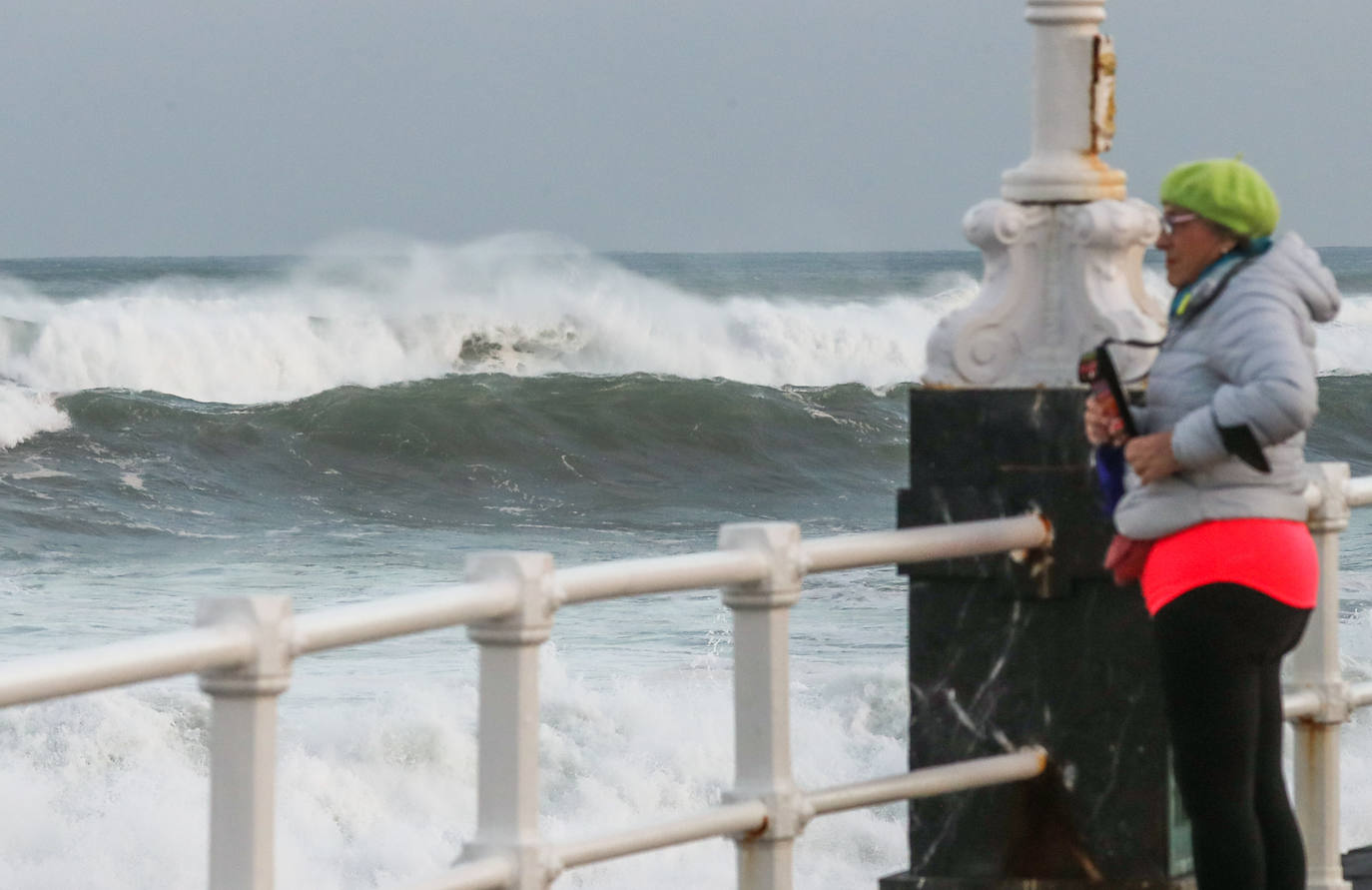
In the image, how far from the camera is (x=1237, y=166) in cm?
353

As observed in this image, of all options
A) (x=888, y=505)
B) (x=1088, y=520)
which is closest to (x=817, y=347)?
(x=888, y=505)

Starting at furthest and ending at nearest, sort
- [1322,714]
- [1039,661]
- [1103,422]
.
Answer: [1322,714] → [1039,661] → [1103,422]

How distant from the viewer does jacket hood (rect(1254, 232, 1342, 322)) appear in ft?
11.4

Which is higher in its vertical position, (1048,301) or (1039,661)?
(1048,301)

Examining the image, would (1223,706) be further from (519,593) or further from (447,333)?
(447,333)

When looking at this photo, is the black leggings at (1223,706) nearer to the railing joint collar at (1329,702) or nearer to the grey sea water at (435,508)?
the railing joint collar at (1329,702)

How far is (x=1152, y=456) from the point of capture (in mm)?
3523

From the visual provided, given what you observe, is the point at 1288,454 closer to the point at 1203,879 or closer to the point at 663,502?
the point at 1203,879

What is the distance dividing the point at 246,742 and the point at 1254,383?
156cm

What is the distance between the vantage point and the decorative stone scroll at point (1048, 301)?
4367 millimetres

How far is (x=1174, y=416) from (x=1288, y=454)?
0.18 meters

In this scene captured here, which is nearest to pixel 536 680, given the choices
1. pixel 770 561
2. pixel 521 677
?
pixel 521 677

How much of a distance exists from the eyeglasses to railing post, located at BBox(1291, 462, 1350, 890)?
1240mm

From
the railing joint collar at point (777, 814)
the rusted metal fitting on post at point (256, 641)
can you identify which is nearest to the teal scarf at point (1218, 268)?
the railing joint collar at point (777, 814)
